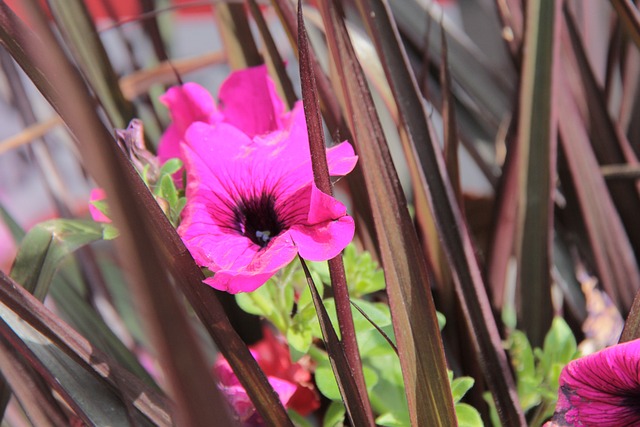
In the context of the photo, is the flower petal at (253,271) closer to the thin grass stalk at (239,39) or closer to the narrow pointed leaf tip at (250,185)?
the narrow pointed leaf tip at (250,185)

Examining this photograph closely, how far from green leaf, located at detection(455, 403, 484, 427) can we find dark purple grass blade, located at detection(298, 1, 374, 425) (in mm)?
41

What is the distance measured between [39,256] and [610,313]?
272mm

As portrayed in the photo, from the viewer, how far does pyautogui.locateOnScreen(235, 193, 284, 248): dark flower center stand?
8.9 inches

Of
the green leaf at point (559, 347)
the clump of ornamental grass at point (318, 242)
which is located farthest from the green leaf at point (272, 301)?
the green leaf at point (559, 347)

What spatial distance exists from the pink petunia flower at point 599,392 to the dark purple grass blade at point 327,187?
0.20ft

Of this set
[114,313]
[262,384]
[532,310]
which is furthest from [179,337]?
[114,313]

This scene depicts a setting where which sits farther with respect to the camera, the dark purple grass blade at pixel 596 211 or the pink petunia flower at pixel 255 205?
the dark purple grass blade at pixel 596 211

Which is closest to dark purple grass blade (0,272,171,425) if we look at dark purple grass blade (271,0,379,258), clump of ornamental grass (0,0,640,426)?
clump of ornamental grass (0,0,640,426)

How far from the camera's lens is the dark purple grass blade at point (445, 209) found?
24 cm

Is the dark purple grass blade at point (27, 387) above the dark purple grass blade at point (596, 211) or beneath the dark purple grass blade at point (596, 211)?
above

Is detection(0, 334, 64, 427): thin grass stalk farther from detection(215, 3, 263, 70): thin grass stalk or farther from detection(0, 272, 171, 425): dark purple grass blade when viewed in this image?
detection(215, 3, 263, 70): thin grass stalk

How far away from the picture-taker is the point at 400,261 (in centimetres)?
20

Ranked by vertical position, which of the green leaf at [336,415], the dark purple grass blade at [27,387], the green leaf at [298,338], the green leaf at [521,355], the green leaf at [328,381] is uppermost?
the dark purple grass blade at [27,387]

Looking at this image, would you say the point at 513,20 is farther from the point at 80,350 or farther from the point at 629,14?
the point at 80,350
